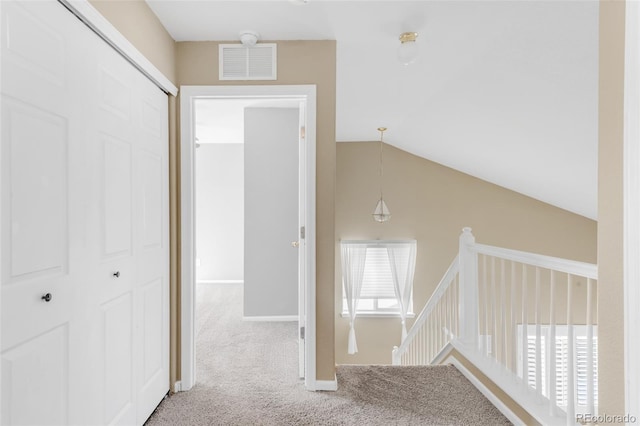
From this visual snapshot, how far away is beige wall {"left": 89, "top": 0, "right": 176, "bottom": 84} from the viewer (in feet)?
5.16

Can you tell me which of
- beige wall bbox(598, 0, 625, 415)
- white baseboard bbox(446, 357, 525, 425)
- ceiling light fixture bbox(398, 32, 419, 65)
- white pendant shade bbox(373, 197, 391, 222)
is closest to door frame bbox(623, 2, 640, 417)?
beige wall bbox(598, 0, 625, 415)

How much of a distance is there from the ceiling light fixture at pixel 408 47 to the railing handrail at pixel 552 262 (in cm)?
127

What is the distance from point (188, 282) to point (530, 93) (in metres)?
2.79

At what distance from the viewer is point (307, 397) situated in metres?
2.20

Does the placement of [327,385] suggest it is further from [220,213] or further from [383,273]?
[220,213]

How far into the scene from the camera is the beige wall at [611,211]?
3.09 feet

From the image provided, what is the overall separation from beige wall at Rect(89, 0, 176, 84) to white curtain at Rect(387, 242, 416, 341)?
4385 mm

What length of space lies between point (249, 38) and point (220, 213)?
443 cm

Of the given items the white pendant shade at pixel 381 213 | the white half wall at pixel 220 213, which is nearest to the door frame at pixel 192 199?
the white pendant shade at pixel 381 213

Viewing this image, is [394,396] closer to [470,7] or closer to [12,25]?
[470,7]

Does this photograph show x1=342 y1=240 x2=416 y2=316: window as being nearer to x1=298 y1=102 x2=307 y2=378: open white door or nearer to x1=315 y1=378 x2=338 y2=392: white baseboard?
x1=298 y1=102 x2=307 y2=378: open white door

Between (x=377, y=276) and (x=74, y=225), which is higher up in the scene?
(x=74, y=225)

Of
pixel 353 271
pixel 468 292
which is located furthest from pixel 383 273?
pixel 468 292

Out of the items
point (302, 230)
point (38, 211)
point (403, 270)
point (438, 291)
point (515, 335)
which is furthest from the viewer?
point (403, 270)
